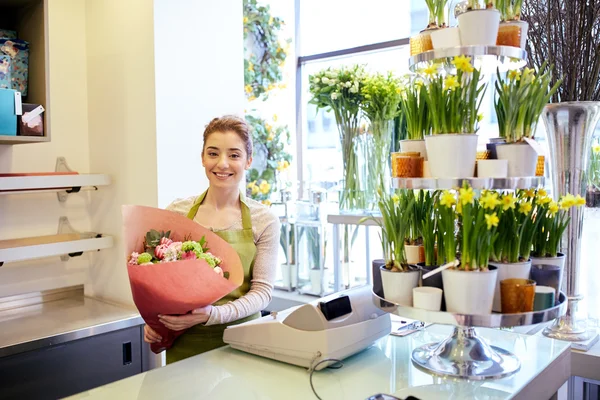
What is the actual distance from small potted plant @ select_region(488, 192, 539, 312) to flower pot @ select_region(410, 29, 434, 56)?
48 cm

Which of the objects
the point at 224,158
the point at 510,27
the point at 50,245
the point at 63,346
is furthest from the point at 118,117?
the point at 510,27

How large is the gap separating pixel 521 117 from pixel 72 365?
200cm

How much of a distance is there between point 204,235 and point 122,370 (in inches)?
44.5

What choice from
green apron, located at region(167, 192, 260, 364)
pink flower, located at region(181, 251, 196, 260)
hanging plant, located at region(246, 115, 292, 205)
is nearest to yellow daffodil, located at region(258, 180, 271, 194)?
hanging plant, located at region(246, 115, 292, 205)

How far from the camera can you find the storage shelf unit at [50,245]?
2.33 meters

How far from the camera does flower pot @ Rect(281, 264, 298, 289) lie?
11.0 ft

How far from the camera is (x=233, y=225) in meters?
2.00

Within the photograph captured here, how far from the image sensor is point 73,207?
9.36 feet

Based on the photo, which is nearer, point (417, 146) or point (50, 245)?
point (417, 146)

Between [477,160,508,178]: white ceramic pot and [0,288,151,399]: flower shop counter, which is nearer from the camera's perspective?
[477,160,508,178]: white ceramic pot

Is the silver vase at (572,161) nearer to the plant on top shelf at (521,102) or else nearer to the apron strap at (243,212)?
the plant on top shelf at (521,102)

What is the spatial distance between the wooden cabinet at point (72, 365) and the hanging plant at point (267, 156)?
1.49 metres

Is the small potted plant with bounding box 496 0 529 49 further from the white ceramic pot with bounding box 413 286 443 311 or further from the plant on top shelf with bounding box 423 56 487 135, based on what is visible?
the white ceramic pot with bounding box 413 286 443 311

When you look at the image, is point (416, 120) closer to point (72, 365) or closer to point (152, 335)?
point (152, 335)
